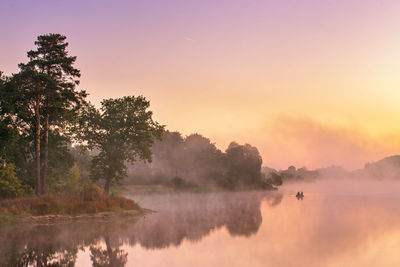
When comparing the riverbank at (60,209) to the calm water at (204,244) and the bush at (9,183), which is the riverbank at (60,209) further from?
the calm water at (204,244)

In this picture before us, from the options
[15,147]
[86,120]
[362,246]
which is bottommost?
[362,246]

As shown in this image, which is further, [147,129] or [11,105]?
[147,129]

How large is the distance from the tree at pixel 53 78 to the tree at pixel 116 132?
18.7 ft

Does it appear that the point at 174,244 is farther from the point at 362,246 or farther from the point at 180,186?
the point at 180,186

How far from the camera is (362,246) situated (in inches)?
836

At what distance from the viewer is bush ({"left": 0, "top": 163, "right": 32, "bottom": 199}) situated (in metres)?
33.0

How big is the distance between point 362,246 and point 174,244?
468 inches

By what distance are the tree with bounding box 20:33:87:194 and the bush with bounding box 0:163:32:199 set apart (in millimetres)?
3627

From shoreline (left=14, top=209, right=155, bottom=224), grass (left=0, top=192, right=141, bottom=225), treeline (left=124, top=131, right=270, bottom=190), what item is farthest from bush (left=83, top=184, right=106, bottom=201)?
treeline (left=124, top=131, right=270, bottom=190)

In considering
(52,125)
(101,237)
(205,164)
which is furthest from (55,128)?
(205,164)

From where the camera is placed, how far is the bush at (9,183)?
33.0 m

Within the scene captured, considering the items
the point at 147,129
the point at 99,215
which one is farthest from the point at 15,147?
the point at 147,129

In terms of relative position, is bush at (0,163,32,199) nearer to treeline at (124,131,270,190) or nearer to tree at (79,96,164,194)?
tree at (79,96,164,194)

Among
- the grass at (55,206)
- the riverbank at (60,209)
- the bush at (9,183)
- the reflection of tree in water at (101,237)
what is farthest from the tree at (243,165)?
the bush at (9,183)
